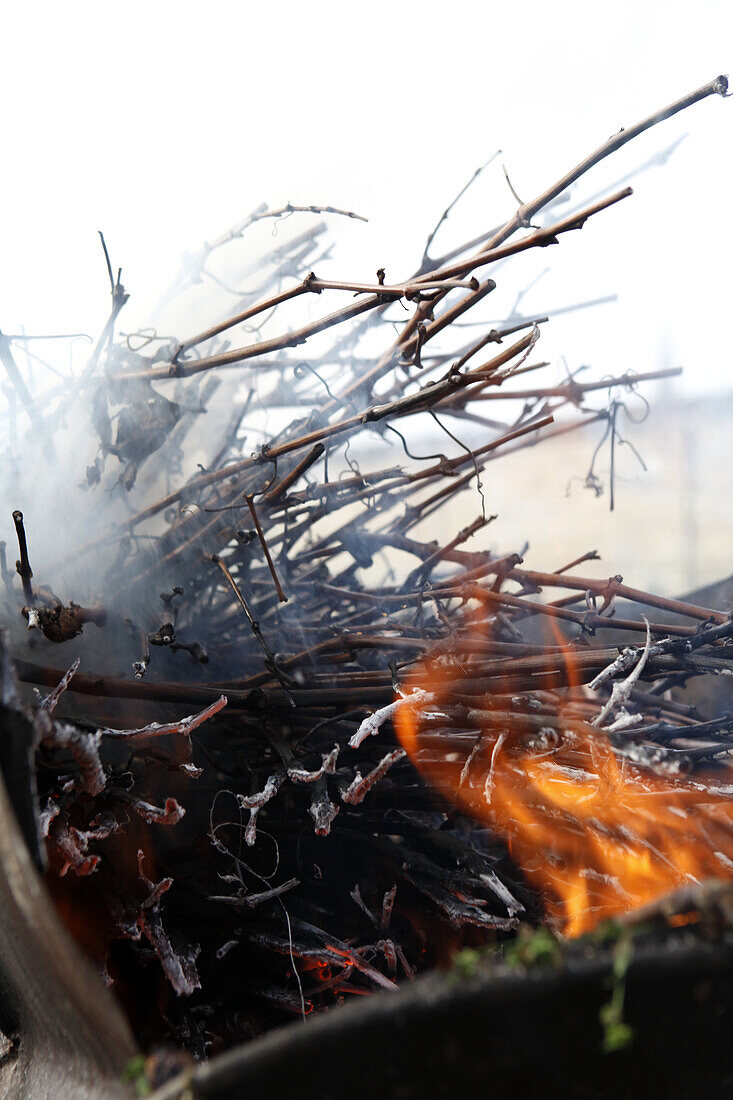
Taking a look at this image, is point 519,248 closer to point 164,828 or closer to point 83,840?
point 83,840

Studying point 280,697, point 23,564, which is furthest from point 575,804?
point 23,564

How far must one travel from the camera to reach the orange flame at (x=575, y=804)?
2.88 ft

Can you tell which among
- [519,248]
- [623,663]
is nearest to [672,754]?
[623,663]

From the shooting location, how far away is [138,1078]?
1.54 ft

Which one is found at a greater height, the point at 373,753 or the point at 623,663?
the point at 623,663

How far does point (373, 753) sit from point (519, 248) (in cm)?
74

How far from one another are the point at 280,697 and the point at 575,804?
A: 0.46 m

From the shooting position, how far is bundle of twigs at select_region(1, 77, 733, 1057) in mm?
850

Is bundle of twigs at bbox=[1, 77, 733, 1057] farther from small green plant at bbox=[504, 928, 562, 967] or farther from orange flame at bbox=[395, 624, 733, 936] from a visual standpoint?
small green plant at bbox=[504, 928, 562, 967]

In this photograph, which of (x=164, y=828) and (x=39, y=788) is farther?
(x=164, y=828)

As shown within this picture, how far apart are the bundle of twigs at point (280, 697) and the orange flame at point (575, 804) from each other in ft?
0.10

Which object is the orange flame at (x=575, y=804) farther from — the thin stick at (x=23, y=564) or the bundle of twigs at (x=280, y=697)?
the thin stick at (x=23, y=564)

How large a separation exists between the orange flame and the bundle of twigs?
0.10 feet

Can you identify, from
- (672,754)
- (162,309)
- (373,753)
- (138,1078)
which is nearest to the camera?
(138,1078)
